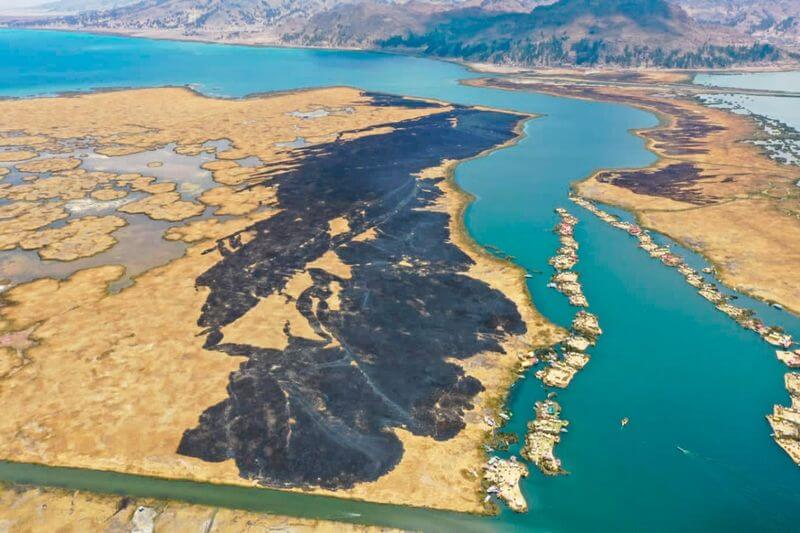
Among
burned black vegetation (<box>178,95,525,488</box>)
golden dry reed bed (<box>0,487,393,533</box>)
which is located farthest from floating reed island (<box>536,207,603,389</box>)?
golden dry reed bed (<box>0,487,393,533</box>)

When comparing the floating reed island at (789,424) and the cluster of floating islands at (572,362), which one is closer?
the cluster of floating islands at (572,362)

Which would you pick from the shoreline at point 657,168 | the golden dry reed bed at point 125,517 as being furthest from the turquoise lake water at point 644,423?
the shoreline at point 657,168

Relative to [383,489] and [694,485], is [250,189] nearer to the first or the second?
[383,489]

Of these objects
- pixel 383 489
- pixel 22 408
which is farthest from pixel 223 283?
pixel 383 489

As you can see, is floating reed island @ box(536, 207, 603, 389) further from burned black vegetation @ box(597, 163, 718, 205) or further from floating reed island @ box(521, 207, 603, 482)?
burned black vegetation @ box(597, 163, 718, 205)

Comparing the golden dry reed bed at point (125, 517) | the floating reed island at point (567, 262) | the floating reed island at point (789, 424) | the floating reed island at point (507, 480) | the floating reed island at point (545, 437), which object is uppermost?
the floating reed island at point (567, 262)

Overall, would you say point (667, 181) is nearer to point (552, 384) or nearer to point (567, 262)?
point (567, 262)

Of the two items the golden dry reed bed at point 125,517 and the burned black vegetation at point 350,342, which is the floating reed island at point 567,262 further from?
the golden dry reed bed at point 125,517

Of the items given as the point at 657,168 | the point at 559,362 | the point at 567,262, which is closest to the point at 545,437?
the point at 559,362
